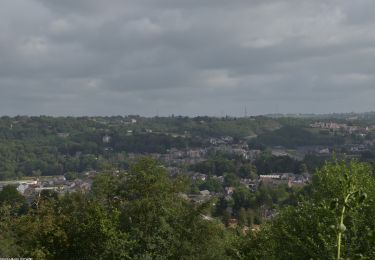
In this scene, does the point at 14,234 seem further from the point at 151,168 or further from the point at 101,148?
the point at 101,148

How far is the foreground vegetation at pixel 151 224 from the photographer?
19172 millimetres

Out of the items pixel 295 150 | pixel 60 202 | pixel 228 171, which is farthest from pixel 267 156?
pixel 60 202

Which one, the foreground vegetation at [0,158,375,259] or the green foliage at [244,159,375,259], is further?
the foreground vegetation at [0,158,375,259]

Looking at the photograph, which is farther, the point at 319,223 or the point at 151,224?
the point at 151,224

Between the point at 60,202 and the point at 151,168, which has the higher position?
the point at 151,168

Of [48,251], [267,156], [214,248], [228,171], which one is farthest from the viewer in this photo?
[267,156]

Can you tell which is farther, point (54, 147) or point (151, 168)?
point (54, 147)

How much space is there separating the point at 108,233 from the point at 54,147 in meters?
176

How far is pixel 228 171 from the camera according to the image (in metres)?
141

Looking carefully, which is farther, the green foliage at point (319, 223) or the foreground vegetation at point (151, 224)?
the foreground vegetation at point (151, 224)

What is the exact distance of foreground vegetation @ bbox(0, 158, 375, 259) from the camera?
19172mm

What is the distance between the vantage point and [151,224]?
24062mm

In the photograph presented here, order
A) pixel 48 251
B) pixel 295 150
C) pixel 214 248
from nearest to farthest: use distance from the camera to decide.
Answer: pixel 48 251 → pixel 214 248 → pixel 295 150

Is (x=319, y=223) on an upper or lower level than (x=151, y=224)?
upper
